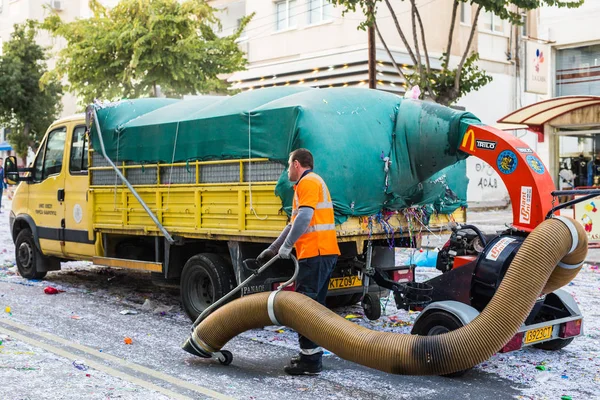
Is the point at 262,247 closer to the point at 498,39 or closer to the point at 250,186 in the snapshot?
the point at 250,186

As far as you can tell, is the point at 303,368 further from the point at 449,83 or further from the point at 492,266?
the point at 449,83

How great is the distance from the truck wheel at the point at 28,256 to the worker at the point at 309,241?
6.09 metres

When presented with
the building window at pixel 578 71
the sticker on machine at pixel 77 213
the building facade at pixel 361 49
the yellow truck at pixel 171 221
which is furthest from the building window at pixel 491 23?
the sticker on machine at pixel 77 213

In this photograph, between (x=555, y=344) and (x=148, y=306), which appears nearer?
(x=555, y=344)

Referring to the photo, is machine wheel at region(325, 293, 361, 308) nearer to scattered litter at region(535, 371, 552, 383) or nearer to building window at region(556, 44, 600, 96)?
scattered litter at region(535, 371, 552, 383)

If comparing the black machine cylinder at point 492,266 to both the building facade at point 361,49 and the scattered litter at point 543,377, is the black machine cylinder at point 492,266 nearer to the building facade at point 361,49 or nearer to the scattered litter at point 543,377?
the scattered litter at point 543,377

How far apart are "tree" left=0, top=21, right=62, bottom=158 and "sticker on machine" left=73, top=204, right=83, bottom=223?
27.6m

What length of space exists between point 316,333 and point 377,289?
85.3 inches

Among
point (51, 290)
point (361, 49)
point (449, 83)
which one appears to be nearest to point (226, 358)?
point (51, 290)

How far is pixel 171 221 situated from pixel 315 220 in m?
2.93

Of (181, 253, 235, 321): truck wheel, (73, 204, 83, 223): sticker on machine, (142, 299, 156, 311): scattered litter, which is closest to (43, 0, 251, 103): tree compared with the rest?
(73, 204, 83, 223): sticker on machine

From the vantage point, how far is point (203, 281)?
859 cm

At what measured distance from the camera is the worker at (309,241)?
6.34 m

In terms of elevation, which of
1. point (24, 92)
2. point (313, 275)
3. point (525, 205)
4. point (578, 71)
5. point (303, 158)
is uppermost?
point (24, 92)
